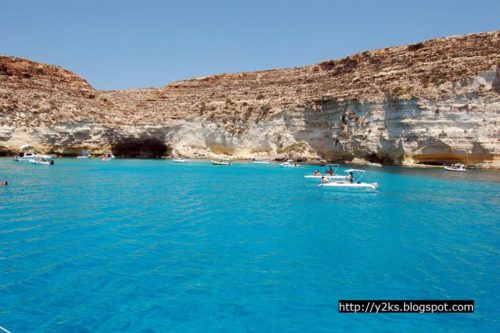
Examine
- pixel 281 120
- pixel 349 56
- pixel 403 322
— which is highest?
pixel 349 56

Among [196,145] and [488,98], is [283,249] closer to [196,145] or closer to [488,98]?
[488,98]

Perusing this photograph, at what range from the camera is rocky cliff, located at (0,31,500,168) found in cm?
5369

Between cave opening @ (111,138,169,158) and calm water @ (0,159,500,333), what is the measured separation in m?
61.7

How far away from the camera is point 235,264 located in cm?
1217

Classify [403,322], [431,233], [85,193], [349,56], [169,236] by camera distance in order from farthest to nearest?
[349,56] → [85,193] → [431,233] → [169,236] → [403,322]

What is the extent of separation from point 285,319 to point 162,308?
9.68 feet

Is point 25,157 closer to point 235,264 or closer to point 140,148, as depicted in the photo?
point 140,148

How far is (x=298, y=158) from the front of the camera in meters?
73.9

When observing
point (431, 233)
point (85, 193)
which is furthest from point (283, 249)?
point (85, 193)

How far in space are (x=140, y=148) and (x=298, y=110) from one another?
133ft

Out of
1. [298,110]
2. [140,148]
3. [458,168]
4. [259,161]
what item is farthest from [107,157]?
[458,168]

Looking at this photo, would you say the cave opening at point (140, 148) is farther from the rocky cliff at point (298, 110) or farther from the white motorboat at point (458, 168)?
the white motorboat at point (458, 168)

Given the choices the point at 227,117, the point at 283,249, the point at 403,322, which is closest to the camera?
the point at 403,322

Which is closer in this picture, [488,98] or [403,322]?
[403,322]
